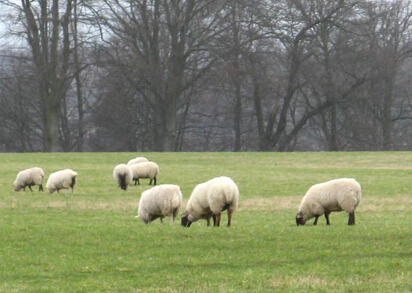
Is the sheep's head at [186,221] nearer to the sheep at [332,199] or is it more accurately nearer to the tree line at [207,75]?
the sheep at [332,199]

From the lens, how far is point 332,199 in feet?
56.9

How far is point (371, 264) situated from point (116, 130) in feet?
174

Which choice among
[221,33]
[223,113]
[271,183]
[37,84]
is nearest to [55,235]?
[271,183]

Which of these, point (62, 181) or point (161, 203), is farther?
point (62, 181)

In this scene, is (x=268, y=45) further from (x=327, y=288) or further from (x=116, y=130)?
(x=327, y=288)

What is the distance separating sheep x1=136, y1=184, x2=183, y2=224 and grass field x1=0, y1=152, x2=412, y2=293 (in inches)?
10.4

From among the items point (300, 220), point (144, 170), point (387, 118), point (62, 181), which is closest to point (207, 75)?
point (387, 118)

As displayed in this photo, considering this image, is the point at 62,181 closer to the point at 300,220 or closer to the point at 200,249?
the point at 300,220

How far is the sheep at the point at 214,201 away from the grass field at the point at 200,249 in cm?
33

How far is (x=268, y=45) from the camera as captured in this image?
57938mm

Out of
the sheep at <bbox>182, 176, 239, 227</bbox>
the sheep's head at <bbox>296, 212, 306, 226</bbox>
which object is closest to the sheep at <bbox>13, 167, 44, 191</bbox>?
the sheep at <bbox>182, 176, 239, 227</bbox>

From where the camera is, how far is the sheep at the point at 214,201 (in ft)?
54.2

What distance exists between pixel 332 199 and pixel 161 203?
3.18 m

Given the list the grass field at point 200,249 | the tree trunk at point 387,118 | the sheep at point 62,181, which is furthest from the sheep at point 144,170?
the tree trunk at point 387,118
